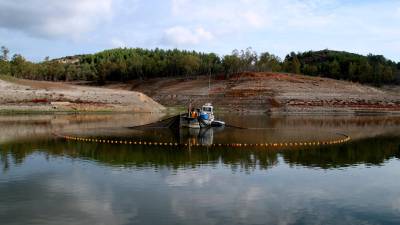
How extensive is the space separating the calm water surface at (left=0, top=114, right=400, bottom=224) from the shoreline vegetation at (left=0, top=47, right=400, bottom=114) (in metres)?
60.2

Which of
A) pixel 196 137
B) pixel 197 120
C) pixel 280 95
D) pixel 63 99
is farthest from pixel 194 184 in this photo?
pixel 280 95

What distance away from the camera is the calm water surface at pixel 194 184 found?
54.0 feet

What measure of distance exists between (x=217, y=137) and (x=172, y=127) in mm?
11145

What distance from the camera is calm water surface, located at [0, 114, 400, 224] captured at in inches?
648

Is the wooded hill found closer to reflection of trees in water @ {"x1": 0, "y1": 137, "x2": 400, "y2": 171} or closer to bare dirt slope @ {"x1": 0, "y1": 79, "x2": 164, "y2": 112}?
bare dirt slope @ {"x1": 0, "y1": 79, "x2": 164, "y2": 112}

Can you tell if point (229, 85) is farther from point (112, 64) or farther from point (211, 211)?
point (211, 211)

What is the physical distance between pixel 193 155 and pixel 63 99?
68635mm

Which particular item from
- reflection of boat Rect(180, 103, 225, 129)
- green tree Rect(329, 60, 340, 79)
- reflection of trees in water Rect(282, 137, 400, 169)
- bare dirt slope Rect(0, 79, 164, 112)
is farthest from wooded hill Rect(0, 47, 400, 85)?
reflection of trees in water Rect(282, 137, 400, 169)

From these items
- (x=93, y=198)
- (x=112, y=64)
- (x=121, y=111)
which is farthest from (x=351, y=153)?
(x=112, y=64)

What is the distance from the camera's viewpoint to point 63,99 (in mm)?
93812

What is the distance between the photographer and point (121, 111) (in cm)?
9312

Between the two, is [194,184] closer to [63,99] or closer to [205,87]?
[63,99]

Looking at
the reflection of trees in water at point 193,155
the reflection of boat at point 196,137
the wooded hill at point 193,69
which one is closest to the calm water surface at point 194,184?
the reflection of trees in water at point 193,155

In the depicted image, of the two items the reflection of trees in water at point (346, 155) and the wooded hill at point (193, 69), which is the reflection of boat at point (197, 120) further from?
the wooded hill at point (193, 69)
